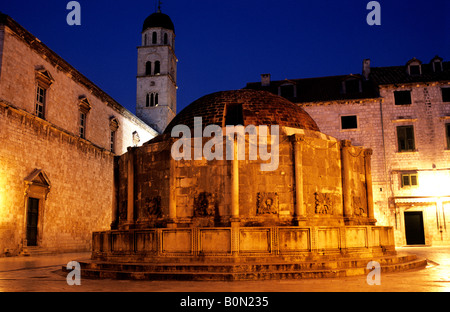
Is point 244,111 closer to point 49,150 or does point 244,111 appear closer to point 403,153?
point 49,150

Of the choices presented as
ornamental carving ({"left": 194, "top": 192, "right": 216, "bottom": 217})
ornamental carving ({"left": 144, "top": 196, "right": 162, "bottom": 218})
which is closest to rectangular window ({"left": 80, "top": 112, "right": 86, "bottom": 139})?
ornamental carving ({"left": 144, "top": 196, "right": 162, "bottom": 218})

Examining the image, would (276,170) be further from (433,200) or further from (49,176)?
(433,200)

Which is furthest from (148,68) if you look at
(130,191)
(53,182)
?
(130,191)

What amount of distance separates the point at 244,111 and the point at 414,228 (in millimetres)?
20185

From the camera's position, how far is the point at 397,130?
3072 centimetres

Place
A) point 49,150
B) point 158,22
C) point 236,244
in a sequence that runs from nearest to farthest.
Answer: point 236,244 → point 49,150 → point 158,22

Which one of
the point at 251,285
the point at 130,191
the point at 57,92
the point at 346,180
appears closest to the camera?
the point at 251,285

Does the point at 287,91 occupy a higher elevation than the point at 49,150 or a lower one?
higher

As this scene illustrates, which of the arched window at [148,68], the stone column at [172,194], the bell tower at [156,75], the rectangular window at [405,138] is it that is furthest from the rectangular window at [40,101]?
the arched window at [148,68]

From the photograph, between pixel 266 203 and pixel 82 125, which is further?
pixel 82 125

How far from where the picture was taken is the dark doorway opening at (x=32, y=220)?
2241 cm
